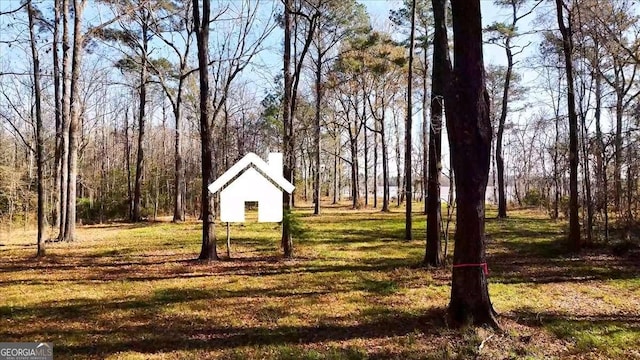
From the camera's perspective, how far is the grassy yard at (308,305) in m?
4.16

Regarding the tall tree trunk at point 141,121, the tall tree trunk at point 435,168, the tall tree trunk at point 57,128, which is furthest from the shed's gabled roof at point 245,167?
the tall tree trunk at point 141,121

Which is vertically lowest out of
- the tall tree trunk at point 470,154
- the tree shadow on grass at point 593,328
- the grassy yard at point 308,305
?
the tree shadow on grass at point 593,328

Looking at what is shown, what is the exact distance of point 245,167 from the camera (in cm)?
1058

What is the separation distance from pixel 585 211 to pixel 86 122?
24.9 metres

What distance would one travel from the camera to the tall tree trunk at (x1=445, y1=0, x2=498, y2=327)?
4.46 meters

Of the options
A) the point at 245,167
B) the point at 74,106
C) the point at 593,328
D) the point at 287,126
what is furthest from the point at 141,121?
the point at 593,328

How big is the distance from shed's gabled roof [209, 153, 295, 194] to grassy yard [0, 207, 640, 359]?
1.72m

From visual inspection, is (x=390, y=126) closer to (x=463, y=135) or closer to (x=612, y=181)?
(x=612, y=181)

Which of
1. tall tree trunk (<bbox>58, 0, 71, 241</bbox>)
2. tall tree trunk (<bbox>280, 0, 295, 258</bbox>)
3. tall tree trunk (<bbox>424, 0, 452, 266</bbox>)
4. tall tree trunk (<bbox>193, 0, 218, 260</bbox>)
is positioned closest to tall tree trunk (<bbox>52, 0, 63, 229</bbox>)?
tall tree trunk (<bbox>58, 0, 71, 241</bbox>)

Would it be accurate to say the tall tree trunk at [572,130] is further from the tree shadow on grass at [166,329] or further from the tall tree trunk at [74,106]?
the tall tree trunk at [74,106]

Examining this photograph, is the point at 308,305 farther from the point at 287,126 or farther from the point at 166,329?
the point at 287,126

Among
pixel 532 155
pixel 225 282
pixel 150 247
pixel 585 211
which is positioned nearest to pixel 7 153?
pixel 150 247

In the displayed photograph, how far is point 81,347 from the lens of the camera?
412cm

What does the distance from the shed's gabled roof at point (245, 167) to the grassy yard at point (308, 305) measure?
5.66 feet
